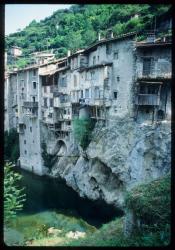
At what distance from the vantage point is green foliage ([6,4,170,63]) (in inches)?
394

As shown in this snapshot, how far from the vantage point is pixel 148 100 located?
1227 centimetres

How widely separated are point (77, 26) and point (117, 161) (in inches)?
248

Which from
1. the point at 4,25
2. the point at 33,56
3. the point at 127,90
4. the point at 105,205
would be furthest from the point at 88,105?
the point at 4,25

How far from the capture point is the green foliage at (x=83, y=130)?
43.7 ft

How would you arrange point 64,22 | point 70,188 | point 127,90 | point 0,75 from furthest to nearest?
1. point 70,188
2. point 127,90
3. point 64,22
4. point 0,75

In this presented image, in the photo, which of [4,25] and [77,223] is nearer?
[4,25]

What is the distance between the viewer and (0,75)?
205 inches

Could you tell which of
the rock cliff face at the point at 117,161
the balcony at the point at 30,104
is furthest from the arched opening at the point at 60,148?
the balcony at the point at 30,104

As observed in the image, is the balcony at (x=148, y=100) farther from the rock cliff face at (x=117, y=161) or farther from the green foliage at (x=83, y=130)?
the green foliage at (x=83, y=130)

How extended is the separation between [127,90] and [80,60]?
2528mm

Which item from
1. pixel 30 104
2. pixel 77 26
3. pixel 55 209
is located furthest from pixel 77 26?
pixel 55 209

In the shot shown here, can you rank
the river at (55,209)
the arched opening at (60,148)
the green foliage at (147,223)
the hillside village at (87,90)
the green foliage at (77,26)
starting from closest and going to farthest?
the green foliage at (147,223)
the green foliage at (77,26)
the river at (55,209)
the hillside village at (87,90)
the arched opening at (60,148)

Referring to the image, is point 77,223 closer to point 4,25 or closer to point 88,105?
point 88,105

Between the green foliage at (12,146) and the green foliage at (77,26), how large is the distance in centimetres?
312
